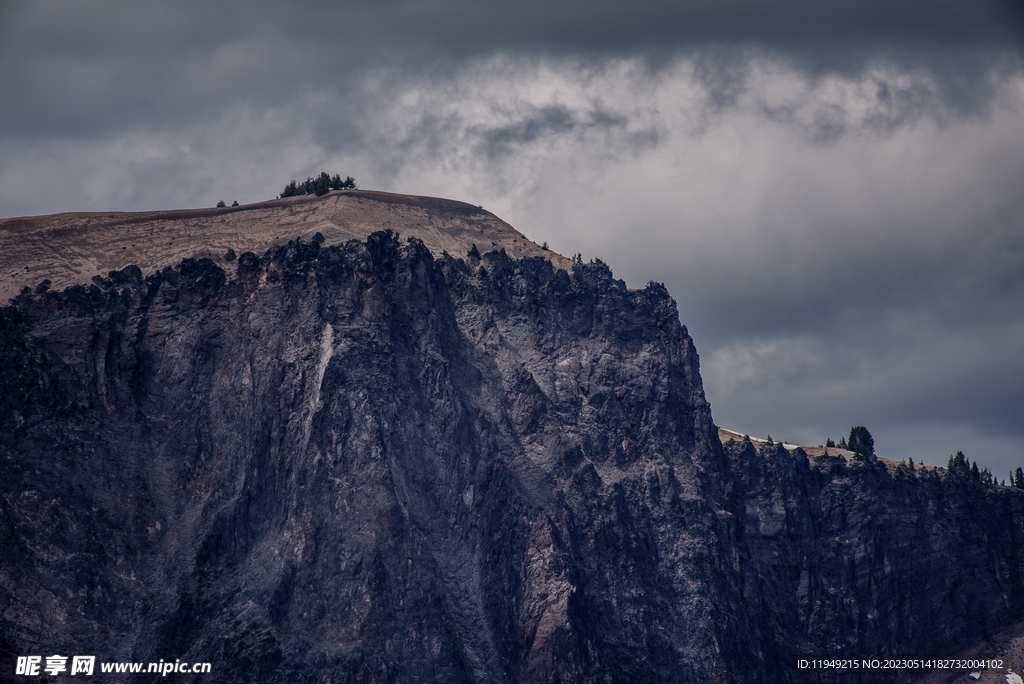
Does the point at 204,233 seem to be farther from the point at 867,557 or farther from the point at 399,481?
the point at 867,557

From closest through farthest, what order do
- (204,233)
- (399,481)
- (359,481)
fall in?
(359,481) < (399,481) < (204,233)

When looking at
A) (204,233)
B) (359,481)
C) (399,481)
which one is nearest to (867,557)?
(399,481)

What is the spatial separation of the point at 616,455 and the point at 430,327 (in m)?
23.9

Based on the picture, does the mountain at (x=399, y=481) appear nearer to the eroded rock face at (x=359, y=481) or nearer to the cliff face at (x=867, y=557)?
the eroded rock face at (x=359, y=481)

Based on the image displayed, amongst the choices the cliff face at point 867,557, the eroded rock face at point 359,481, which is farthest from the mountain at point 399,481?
the cliff face at point 867,557

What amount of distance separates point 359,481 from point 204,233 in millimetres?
38818

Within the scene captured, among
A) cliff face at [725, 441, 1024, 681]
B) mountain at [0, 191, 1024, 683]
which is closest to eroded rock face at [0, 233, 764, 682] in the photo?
mountain at [0, 191, 1024, 683]

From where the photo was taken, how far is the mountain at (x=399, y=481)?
453 feet

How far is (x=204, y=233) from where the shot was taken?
168 meters

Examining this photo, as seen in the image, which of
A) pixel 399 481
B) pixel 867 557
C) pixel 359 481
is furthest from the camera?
pixel 867 557

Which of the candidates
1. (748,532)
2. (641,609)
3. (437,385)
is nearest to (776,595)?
(748,532)

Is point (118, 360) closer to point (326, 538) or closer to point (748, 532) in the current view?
point (326, 538)

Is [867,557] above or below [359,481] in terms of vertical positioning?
below

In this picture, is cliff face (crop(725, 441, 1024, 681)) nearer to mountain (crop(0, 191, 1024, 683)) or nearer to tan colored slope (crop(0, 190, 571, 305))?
mountain (crop(0, 191, 1024, 683))
